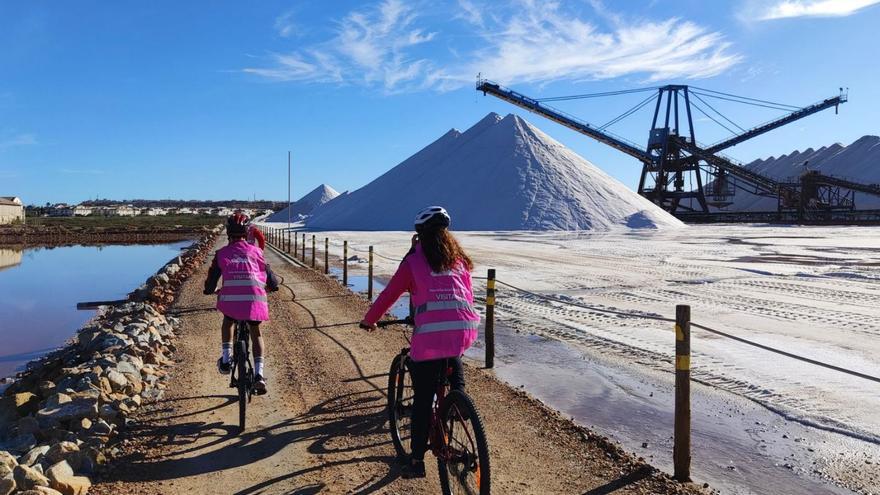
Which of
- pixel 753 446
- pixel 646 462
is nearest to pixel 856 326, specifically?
pixel 753 446

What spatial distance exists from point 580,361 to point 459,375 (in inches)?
181

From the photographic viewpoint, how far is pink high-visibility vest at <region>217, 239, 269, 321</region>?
5.27 m

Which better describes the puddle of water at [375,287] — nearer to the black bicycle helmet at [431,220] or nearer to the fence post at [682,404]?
the fence post at [682,404]

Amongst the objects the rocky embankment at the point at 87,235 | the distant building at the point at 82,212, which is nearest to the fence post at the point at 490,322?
the rocky embankment at the point at 87,235

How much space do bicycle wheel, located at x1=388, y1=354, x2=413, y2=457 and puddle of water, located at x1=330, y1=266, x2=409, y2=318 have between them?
6.57 meters

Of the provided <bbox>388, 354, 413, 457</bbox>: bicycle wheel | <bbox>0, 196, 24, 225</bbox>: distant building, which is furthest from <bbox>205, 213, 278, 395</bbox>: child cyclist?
<bbox>0, 196, 24, 225</bbox>: distant building

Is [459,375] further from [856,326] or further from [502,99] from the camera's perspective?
[502,99]

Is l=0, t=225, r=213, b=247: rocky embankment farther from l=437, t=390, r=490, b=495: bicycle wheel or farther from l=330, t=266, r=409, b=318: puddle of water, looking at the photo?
l=437, t=390, r=490, b=495: bicycle wheel

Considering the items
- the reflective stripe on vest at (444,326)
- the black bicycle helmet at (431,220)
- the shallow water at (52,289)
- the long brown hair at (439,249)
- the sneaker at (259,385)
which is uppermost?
the black bicycle helmet at (431,220)

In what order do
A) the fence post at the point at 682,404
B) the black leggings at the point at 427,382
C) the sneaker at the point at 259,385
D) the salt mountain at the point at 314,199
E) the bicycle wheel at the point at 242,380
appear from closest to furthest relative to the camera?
the black leggings at the point at 427,382 → the fence post at the point at 682,404 → the bicycle wheel at the point at 242,380 → the sneaker at the point at 259,385 → the salt mountain at the point at 314,199

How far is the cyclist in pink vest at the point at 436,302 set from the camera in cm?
350

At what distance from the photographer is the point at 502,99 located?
61688 mm

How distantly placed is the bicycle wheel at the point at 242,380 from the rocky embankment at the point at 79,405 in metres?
0.95

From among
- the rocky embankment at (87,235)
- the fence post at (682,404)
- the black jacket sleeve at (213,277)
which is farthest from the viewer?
the rocky embankment at (87,235)
